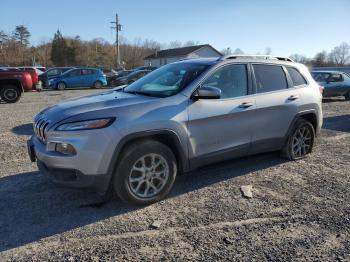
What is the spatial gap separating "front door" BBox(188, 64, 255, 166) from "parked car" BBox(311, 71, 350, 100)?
1312 cm

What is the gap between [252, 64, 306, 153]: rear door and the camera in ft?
18.1

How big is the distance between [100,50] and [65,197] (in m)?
65.3

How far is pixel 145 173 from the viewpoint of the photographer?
175 inches

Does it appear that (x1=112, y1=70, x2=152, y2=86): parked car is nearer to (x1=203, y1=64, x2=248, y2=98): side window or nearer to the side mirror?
(x1=203, y1=64, x2=248, y2=98): side window

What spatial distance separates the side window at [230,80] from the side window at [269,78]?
0.94 feet

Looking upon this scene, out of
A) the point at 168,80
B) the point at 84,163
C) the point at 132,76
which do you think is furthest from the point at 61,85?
the point at 84,163

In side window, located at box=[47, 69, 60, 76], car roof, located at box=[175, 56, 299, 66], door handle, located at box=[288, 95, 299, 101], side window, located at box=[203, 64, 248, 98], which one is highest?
side window, located at box=[47, 69, 60, 76]

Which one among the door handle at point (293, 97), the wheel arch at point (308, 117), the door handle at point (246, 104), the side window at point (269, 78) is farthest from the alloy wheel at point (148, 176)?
the door handle at point (293, 97)

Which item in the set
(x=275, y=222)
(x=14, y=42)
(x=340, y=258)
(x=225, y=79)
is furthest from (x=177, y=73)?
(x=14, y=42)

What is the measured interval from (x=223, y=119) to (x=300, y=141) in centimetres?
208

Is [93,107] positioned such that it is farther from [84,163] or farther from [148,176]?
[148,176]

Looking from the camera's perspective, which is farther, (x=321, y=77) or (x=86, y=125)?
(x=321, y=77)

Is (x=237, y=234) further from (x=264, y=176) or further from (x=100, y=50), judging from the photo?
(x=100, y=50)

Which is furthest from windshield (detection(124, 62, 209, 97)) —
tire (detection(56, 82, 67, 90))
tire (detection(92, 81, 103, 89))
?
tire (detection(92, 81, 103, 89))
